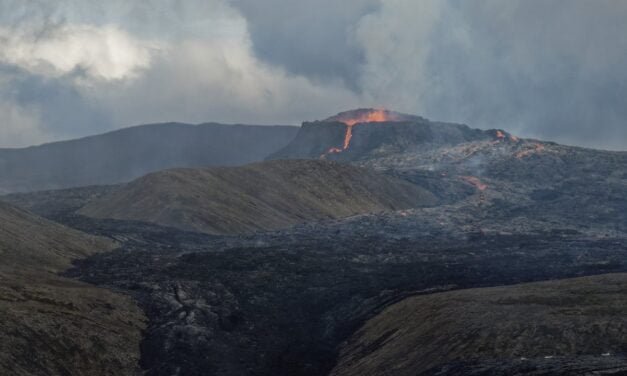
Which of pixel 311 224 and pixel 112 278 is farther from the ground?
pixel 311 224

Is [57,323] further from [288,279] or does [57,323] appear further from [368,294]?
[288,279]

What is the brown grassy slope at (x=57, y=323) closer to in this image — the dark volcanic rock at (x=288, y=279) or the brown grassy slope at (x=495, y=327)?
the dark volcanic rock at (x=288, y=279)

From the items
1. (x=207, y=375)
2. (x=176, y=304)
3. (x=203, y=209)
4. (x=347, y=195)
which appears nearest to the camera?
(x=207, y=375)

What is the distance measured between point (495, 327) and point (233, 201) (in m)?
115

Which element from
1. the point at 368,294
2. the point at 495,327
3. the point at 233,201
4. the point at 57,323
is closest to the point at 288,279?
the point at 368,294

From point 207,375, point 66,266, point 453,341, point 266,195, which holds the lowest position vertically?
point 207,375

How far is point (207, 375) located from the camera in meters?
56.0

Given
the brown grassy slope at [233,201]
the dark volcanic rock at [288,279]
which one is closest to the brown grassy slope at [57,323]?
the dark volcanic rock at [288,279]

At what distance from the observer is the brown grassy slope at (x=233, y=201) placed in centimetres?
14538

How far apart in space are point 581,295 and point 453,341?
48.3 feet

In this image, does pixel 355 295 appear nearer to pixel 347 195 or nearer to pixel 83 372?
pixel 83 372

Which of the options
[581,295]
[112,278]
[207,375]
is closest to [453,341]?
[581,295]

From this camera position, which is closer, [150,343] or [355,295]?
[150,343]

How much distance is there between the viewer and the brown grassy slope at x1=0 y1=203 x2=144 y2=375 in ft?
164
